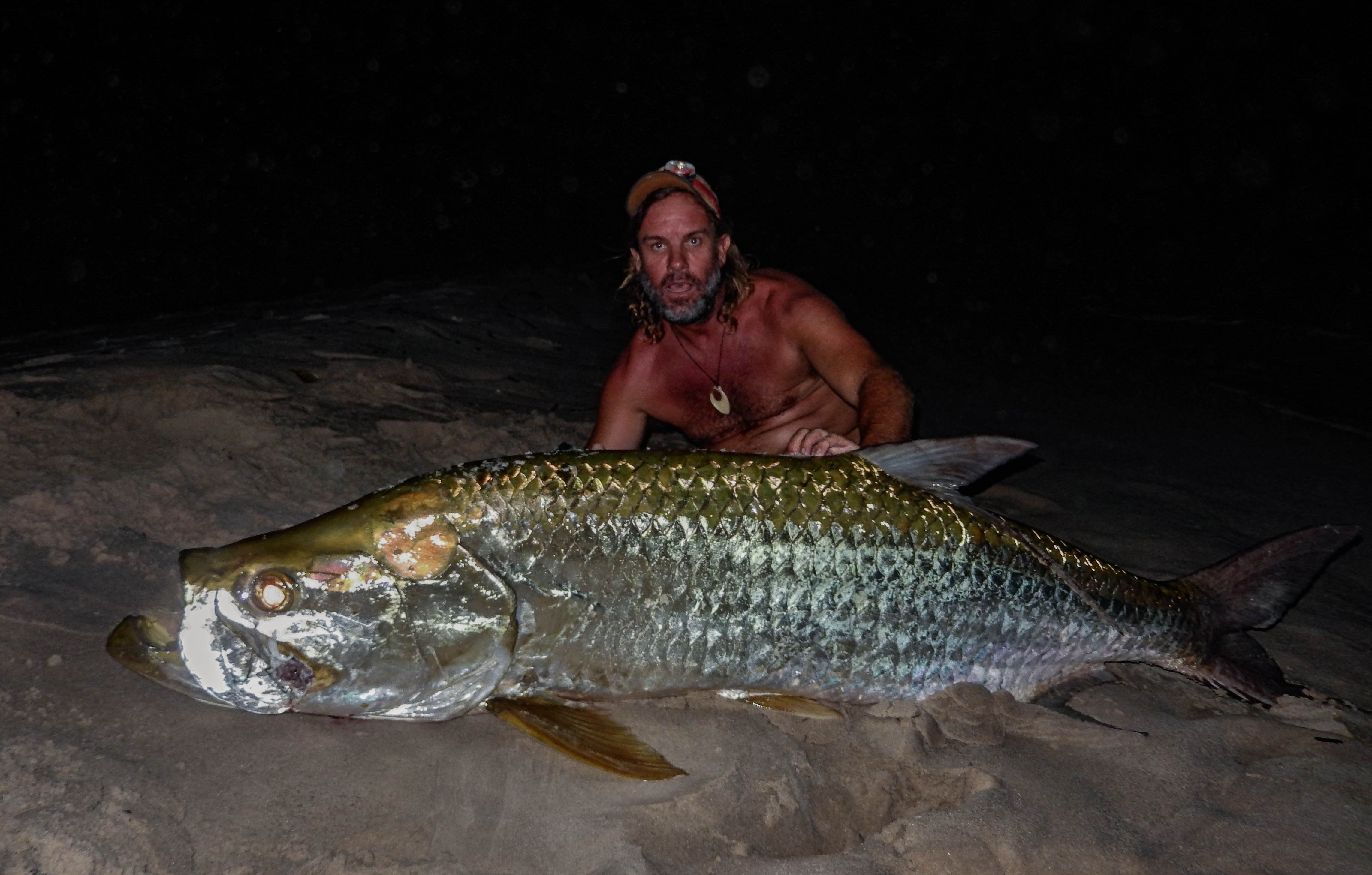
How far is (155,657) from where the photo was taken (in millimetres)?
2121

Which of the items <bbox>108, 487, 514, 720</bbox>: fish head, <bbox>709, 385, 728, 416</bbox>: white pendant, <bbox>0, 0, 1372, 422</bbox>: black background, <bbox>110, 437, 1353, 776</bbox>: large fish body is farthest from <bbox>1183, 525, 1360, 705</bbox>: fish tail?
<bbox>0, 0, 1372, 422</bbox>: black background

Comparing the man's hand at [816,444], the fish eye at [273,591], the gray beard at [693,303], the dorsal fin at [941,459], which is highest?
the gray beard at [693,303]

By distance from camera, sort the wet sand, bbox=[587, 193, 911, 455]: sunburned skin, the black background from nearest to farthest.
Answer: the wet sand → bbox=[587, 193, 911, 455]: sunburned skin → the black background

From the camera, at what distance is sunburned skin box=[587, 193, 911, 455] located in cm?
429

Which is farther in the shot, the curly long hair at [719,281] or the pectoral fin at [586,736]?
the curly long hair at [719,281]

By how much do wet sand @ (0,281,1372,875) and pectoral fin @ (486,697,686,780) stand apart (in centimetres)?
6

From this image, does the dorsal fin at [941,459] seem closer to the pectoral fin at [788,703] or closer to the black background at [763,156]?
the pectoral fin at [788,703]

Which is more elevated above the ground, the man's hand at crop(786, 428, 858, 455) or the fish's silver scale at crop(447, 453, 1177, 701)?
the man's hand at crop(786, 428, 858, 455)

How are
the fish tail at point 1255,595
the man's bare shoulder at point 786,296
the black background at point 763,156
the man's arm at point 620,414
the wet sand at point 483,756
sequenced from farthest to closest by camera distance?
the black background at point 763,156 < the man's arm at point 620,414 < the man's bare shoulder at point 786,296 < the fish tail at point 1255,595 < the wet sand at point 483,756

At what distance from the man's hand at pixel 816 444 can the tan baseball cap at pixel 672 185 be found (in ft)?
4.85

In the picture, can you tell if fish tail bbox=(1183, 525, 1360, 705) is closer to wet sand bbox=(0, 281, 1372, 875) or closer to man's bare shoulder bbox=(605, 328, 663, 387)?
wet sand bbox=(0, 281, 1372, 875)

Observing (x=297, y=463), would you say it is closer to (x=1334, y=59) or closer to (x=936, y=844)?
(x=936, y=844)

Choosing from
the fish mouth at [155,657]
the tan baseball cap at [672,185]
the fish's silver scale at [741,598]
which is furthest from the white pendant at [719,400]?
the fish mouth at [155,657]

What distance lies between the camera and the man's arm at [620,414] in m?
4.67
